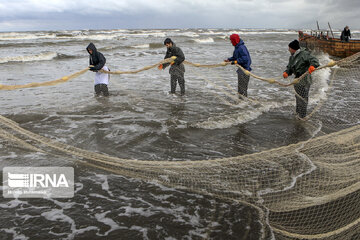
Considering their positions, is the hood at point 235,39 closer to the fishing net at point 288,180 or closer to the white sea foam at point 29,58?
the fishing net at point 288,180

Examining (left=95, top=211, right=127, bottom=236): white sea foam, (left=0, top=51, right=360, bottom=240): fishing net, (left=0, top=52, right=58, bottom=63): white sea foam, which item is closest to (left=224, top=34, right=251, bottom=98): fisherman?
(left=0, top=51, right=360, bottom=240): fishing net

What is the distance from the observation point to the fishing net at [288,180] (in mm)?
2951

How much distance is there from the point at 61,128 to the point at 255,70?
Result: 10555 mm

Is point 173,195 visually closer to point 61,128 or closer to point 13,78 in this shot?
point 61,128

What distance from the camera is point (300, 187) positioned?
142 inches

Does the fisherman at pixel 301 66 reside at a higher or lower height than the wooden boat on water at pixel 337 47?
lower

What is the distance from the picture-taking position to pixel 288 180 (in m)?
3.81

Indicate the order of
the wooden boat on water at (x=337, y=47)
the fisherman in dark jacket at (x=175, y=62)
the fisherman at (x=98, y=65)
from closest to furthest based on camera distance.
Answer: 1. the fisherman at (x=98, y=65)
2. the fisherman in dark jacket at (x=175, y=62)
3. the wooden boat on water at (x=337, y=47)

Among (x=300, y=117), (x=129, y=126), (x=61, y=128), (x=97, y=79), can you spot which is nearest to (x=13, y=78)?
(x=97, y=79)

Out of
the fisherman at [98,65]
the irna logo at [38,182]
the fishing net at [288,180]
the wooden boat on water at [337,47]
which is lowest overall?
the irna logo at [38,182]

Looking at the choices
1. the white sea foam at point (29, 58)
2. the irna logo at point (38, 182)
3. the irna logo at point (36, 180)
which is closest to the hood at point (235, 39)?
the irna logo at point (38, 182)

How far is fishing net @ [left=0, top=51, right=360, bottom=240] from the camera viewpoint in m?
2.95

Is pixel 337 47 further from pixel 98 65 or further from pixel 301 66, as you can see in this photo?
pixel 98 65

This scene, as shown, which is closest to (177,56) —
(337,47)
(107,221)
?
(107,221)
